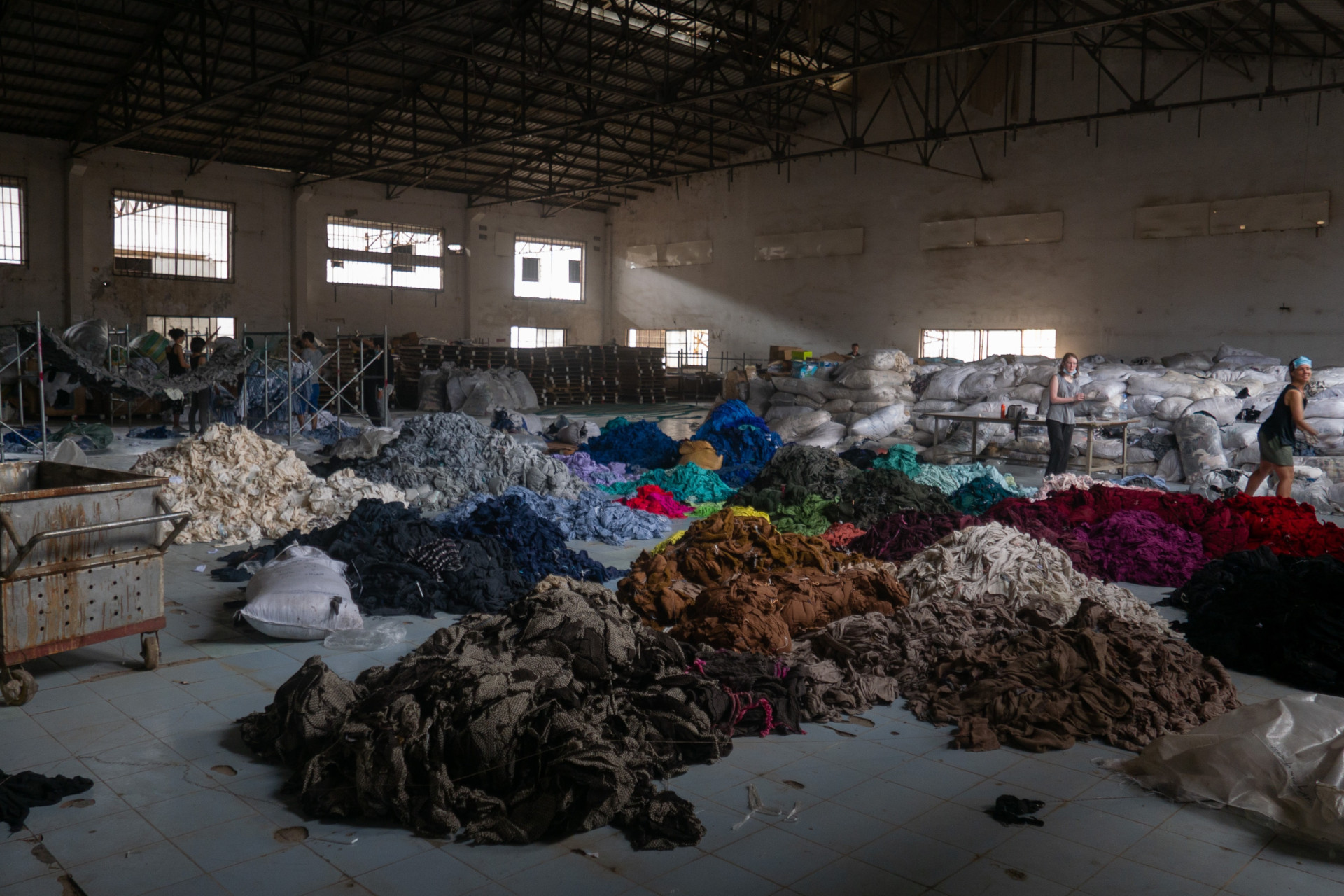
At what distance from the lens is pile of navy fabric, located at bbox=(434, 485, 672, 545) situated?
8.54m

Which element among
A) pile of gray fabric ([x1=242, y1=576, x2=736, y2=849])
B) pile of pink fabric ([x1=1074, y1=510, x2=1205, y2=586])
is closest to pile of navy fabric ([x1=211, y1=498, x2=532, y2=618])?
pile of gray fabric ([x1=242, y1=576, x2=736, y2=849])

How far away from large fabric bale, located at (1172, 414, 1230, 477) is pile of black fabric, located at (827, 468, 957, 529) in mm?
5347

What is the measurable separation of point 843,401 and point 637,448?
5.51 m

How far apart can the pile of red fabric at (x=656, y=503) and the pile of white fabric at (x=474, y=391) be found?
10.5 m

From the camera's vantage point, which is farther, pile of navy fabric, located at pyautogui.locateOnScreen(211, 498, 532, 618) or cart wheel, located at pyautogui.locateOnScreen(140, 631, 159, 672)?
pile of navy fabric, located at pyautogui.locateOnScreen(211, 498, 532, 618)

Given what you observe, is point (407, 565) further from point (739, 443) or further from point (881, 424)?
point (881, 424)

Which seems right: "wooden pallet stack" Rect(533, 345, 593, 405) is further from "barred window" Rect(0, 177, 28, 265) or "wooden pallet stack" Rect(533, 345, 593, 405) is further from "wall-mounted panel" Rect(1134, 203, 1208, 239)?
"wall-mounted panel" Rect(1134, 203, 1208, 239)

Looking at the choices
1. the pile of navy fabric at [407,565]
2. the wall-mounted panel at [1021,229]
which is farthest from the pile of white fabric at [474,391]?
the pile of navy fabric at [407,565]

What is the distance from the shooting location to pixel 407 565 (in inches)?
245

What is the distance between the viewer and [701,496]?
1060cm

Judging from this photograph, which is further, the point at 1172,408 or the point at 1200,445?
the point at 1172,408

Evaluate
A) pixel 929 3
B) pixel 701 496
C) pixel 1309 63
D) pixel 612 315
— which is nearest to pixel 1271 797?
pixel 701 496

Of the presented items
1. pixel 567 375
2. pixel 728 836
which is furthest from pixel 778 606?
pixel 567 375

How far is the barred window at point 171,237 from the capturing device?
22.2 meters
